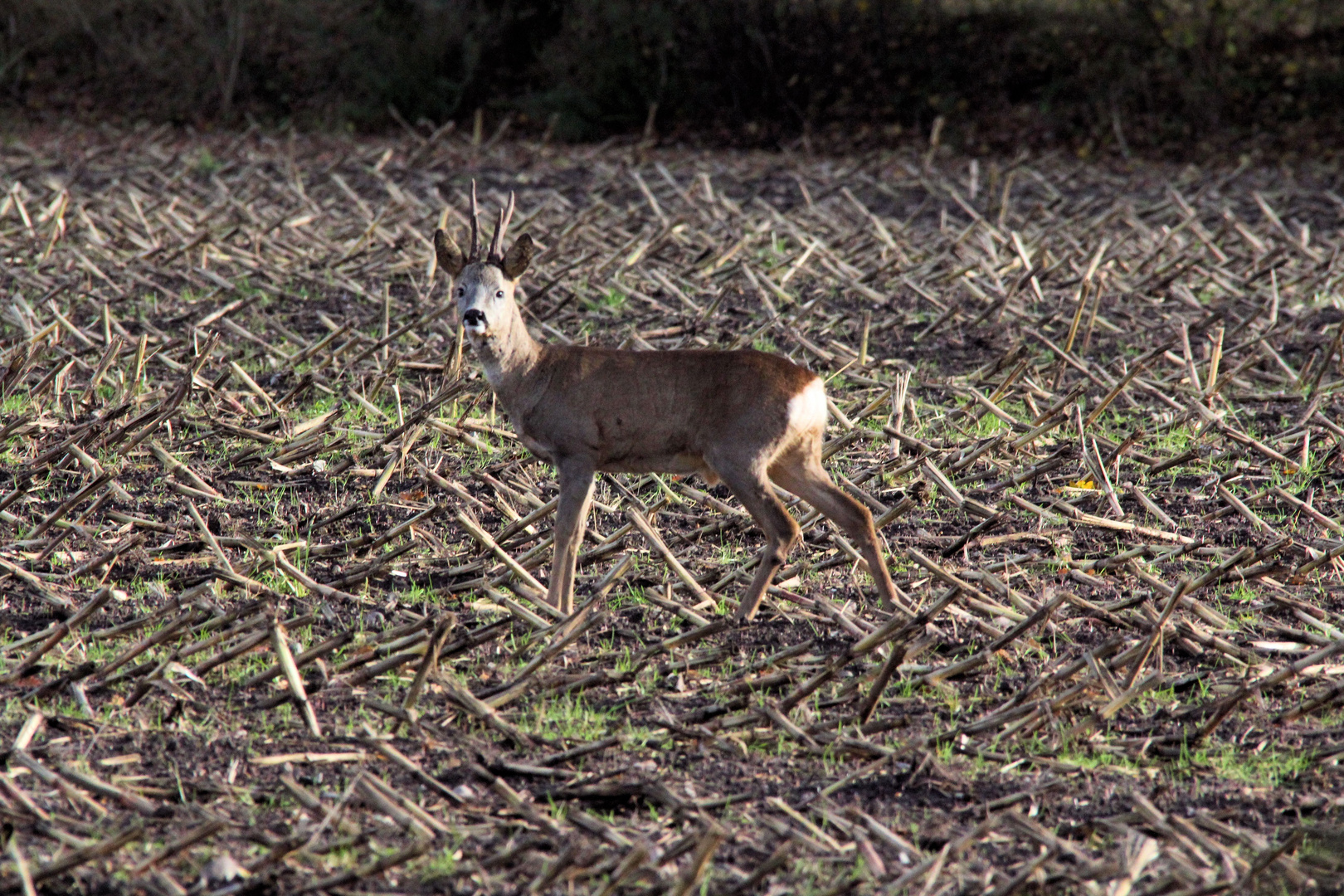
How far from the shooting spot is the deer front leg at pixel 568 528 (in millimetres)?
5395

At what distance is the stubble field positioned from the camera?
3.79 metres

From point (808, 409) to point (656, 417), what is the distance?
527mm

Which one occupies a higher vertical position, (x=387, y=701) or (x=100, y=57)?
(x=387, y=701)

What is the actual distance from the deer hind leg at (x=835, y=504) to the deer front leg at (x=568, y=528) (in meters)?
0.68

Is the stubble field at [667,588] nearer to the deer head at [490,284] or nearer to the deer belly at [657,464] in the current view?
the deer belly at [657,464]

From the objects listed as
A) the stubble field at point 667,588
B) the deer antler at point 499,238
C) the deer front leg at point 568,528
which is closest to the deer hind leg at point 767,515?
the stubble field at point 667,588

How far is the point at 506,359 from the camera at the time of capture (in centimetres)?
571

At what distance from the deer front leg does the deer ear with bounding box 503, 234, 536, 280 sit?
2.42 ft

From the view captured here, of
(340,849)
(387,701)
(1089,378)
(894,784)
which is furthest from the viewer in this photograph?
(1089,378)

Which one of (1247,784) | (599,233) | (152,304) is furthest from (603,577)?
(599,233)

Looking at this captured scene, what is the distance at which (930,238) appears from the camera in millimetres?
11477

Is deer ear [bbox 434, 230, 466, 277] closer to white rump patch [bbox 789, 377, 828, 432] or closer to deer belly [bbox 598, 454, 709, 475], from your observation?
deer belly [bbox 598, 454, 709, 475]

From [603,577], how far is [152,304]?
4.85 meters

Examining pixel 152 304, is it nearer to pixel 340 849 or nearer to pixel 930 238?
pixel 930 238
